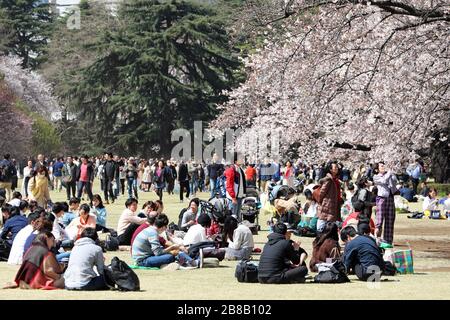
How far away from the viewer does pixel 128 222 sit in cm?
2109

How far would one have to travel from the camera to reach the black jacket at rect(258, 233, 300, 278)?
15.9m

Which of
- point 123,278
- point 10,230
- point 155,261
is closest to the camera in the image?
point 123,278

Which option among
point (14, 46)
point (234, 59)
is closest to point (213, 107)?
point (234, 59)

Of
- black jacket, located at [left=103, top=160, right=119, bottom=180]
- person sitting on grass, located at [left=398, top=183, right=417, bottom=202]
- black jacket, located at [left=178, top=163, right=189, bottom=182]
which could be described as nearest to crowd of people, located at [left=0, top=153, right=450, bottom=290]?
black jacket, located at [left=103, top=160, right=119, bottom=180]

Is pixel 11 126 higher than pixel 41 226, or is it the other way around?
pixel 11 126

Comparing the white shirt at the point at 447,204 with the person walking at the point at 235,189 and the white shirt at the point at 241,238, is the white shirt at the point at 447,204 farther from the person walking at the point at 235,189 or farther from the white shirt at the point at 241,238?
the white shirt at the point at 241,238

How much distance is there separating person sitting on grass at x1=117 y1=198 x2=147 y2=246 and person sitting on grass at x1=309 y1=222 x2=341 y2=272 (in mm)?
4650

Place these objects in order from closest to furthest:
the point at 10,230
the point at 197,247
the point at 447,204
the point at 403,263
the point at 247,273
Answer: the point at 247,273 → the point at 403,263 → the point at 197,247 → the point at 10,230 → the point at 447,204

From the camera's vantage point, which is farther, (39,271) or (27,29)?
(27,29)

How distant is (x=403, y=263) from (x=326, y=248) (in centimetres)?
139

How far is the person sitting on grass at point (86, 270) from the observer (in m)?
14.9

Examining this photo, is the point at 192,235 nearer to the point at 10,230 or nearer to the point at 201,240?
the point at 201,240

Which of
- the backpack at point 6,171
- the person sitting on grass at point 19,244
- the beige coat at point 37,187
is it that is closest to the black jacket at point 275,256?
the person sitting on grass at point 19,244

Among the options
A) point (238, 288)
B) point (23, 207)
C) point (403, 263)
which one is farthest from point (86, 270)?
point (23, 207)
